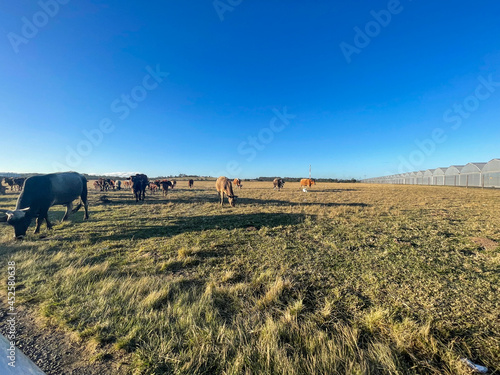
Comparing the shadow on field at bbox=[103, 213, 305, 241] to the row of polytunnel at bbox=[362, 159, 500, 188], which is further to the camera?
the row of polytunnel at bbox=[362, 159, 500, 188]

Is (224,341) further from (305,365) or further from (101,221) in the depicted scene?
(101,221)

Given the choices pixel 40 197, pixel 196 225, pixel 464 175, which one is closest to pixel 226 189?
pixel 196 225

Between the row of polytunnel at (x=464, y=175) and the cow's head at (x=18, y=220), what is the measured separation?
59090 mm

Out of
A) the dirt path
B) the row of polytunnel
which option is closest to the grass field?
the dirt path

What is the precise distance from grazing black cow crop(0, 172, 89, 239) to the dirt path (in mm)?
6349

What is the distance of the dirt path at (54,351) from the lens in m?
2.14

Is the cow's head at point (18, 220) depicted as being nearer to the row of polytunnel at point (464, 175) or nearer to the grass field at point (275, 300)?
the grass field at point (275, 300)

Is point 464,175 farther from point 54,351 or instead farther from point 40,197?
point 40,197

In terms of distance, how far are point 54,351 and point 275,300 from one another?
3.06 metres

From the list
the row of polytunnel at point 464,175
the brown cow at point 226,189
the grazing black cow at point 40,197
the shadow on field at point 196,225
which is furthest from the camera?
the row of polytunnel at point 464,175

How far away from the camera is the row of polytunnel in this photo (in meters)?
35.8

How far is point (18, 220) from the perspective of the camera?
715 cm
